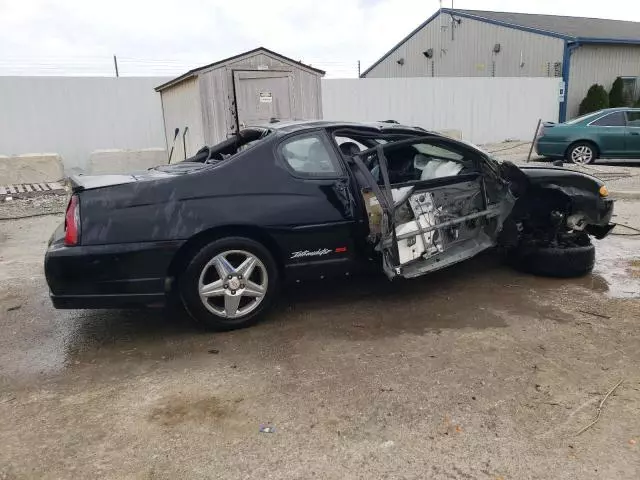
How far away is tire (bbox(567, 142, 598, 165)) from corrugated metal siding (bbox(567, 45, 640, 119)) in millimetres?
9548

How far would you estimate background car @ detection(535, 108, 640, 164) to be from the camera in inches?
499

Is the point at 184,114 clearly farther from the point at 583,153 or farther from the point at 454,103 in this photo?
the point at 454,103

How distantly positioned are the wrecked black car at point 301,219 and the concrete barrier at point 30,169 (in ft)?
25.1

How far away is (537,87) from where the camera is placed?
1933cm

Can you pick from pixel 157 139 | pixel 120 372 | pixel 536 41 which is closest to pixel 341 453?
pixel 120 372

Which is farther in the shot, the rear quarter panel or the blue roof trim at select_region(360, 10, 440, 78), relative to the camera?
the blue roof trim at select_region(360, 10, 440, 78)


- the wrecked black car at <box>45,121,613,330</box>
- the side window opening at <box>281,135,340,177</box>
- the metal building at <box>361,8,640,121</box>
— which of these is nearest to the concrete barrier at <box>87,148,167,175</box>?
the wrecked black car at <box>45,121,613,330</box>

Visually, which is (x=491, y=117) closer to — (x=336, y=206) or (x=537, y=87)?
(x=537, y=87)

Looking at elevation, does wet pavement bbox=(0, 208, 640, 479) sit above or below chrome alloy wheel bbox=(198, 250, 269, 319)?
below

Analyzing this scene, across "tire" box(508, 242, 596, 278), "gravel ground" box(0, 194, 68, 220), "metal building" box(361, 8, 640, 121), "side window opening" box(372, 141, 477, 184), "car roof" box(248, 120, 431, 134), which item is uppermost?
"metal building" box(361, 8, 640, 121)

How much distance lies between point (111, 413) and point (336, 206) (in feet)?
6.95

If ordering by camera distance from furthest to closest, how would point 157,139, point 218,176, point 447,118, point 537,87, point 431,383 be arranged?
1. point 537,87
2. point 447,118
3. point 157,139
4. point 218,176
5. point 431,383

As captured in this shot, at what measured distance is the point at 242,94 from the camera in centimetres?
1026

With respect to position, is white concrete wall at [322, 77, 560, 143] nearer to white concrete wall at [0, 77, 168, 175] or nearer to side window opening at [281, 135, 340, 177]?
white concrete wall at [0, 77, 168, 175]
